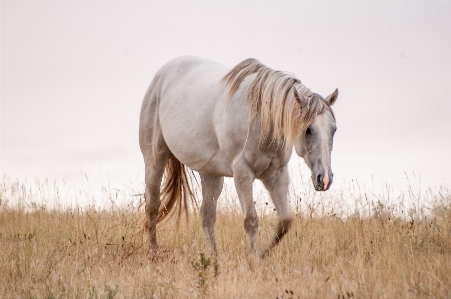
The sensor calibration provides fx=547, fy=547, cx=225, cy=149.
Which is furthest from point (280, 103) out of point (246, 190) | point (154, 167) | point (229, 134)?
point (154, 167)

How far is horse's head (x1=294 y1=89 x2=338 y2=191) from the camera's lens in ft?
15.6

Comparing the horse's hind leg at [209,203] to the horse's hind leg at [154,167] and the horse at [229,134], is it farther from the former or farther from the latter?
the horse's hind leg at [154,167]

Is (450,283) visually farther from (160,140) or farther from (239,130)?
(160,140)

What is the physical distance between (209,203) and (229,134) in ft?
4.71

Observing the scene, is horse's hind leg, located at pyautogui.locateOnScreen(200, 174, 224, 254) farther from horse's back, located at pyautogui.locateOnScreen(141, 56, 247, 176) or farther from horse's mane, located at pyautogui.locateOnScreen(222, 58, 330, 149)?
horse's mane, located at pyautogui.locateOnScreen(222, 58, 330, 149)

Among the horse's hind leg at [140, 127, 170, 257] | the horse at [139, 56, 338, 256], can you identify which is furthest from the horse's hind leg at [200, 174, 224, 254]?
the horse's hind leg at [140, 127, 170, 257]

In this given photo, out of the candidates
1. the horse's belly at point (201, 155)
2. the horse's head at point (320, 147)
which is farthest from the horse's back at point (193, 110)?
the horse's head at point (320, 147)

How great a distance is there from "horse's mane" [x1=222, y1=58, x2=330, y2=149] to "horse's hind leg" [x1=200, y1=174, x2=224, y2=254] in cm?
145

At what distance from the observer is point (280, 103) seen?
5.10 metres

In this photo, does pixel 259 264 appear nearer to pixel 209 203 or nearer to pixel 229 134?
pixel 229 134

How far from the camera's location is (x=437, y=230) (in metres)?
6.64

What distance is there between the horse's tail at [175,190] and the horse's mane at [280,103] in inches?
75.5

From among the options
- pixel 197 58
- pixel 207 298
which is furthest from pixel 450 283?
pixel 197 58

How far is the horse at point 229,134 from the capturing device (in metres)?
4.92
